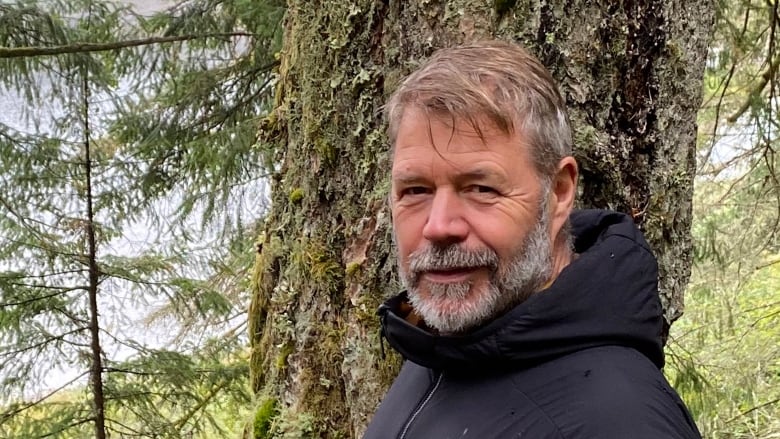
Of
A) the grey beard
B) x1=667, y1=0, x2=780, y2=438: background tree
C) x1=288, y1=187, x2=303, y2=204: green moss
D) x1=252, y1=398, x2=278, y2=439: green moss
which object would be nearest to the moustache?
the grey beard

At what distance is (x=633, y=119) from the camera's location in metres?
2.04

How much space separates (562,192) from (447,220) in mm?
288

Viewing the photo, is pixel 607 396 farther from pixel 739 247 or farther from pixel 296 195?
pixel 739 247

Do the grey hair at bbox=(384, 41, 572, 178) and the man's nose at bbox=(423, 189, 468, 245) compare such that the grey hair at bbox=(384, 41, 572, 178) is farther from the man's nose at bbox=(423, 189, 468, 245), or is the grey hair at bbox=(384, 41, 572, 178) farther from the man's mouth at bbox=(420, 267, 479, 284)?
the man's mouth at bbox=(420, 267, 479, 284)

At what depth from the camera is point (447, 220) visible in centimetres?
148

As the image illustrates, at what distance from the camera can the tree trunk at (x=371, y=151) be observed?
200 centimetres

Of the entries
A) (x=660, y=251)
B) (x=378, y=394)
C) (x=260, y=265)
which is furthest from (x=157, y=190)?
(x=660, y=251)

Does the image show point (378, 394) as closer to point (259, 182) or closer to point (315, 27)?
point (315, 27)

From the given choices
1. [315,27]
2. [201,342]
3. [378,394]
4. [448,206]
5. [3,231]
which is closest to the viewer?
[448,206]

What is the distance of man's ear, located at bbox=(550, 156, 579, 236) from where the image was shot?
1550 millimetres

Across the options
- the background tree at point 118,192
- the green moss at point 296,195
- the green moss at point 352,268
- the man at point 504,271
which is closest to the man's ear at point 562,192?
the man at point 504,271

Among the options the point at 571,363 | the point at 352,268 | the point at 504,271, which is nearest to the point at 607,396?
the point at 571,363

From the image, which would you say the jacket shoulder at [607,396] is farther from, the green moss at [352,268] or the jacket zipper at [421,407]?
the green moss at [352,268]

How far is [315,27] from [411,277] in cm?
113
